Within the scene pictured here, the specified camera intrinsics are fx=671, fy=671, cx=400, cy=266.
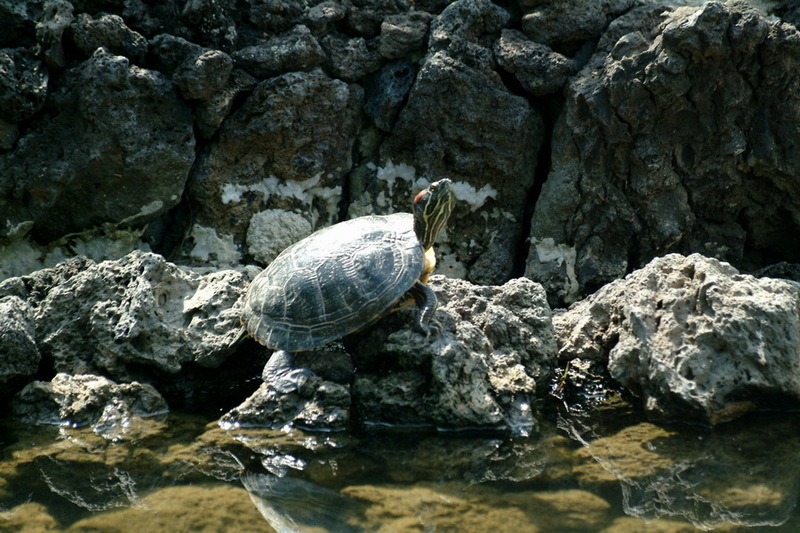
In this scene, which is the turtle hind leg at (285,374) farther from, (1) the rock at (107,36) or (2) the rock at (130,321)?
(1) the rock at (107,36)

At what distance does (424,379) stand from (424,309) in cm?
40

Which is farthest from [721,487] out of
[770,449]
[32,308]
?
[32,308]

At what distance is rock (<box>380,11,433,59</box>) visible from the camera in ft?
19.3

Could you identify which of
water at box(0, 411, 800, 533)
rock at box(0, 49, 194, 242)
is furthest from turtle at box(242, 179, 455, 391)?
rock at box(0, 49, 194, 242)

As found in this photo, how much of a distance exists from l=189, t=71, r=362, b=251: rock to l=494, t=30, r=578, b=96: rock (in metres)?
1.36

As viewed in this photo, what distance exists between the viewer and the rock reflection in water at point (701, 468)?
9.09ft

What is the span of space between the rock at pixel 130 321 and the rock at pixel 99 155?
110 centimetres

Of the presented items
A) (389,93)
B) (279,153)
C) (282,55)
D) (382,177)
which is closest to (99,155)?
(279,153)

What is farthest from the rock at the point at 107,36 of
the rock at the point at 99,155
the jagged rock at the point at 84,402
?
the jagged rock at the point at 84,402

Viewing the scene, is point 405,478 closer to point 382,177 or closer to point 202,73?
point 382,177

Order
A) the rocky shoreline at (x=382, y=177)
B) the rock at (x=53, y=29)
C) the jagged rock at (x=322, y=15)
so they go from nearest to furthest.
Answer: the rocky shoreline at (x=382, y=177), the rock at (x=53, y=29), the jagged rock at (x=322, y=15)

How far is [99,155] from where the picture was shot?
208 inches

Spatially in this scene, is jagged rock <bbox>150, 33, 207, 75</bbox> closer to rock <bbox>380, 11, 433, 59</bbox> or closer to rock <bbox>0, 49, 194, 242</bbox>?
rock <bbox>0, 49, 194, 242</bbox>

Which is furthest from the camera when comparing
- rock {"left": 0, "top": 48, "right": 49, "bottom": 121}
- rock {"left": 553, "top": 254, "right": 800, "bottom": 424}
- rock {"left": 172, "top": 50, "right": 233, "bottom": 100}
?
rock {"left": 172, "top": 50, "right": 233, "bottom": 100}
